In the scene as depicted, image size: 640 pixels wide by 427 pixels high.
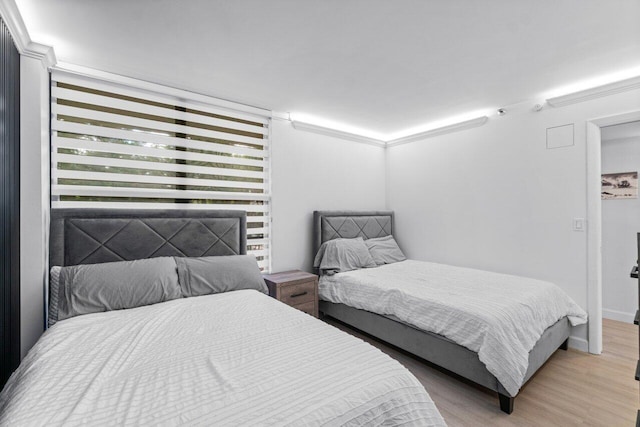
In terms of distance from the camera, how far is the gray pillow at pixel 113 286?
195 cm

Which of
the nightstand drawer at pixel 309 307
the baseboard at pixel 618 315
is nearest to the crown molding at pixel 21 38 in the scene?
the nightstand drawer at pixel 309 307

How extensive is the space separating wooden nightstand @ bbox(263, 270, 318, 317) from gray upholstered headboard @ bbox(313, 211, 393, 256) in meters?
0.61

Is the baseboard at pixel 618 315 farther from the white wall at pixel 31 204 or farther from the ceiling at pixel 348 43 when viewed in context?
the white wall at pixel 31 204

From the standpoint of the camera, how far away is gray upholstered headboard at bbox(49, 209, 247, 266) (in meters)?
2.22

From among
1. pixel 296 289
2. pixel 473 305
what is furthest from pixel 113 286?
pixel 473 305

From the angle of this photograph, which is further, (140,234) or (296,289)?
(296,289)

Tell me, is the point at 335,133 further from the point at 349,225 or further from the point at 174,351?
the point at 174,351

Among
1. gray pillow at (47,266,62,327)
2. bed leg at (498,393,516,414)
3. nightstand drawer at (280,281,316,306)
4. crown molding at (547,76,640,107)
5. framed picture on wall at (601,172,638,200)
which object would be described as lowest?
bed leg at (498,393,516,414)

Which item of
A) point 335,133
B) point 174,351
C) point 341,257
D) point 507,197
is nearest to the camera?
point 174,351

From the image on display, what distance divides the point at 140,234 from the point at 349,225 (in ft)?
8.06

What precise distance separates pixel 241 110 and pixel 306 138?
3.01ft

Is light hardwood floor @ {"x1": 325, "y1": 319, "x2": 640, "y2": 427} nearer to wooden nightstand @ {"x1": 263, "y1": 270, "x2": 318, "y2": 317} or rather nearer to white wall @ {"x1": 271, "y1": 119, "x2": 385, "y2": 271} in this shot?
wooden nightstand @ {"x1": 263, "y1": 270, "x2": 318, "y2": 317}

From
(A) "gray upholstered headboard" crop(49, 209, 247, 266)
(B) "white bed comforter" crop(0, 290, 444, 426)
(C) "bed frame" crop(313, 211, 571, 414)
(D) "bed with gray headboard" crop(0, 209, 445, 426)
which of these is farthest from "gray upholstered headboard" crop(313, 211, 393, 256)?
(B) "white bed comforter" crop(0, 290, 444, 426)

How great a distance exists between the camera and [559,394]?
2.15 metres
